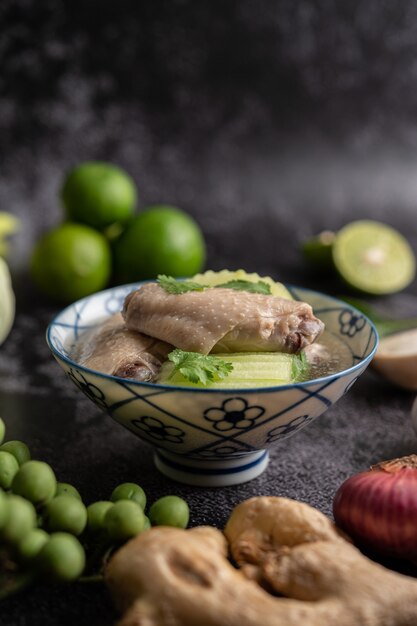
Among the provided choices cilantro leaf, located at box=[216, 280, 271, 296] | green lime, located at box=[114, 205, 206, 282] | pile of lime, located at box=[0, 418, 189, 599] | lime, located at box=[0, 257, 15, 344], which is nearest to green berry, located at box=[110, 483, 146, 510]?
pile of lime, located at box=[0, 418, 189, 599]

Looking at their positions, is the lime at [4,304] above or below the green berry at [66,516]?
below

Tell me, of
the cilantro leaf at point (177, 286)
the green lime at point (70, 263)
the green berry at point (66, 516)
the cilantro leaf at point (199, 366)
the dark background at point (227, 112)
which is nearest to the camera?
the green berry at point (66, 516)

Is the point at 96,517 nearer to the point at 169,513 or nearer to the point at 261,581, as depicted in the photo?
the point at 169,513

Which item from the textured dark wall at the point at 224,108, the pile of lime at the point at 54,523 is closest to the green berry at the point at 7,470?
the pile of lime at the point at 54,523

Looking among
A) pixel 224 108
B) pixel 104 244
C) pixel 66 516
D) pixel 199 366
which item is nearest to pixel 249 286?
pixel 199 366

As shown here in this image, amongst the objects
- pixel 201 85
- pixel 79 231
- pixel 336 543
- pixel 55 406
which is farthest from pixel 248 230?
pixel 336 543

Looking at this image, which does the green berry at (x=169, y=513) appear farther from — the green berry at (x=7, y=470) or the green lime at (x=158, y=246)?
the green lime at (x=158, y=246)

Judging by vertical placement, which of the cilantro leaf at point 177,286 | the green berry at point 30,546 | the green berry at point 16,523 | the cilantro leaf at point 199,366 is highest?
the cilantro leaf at point 177,286
